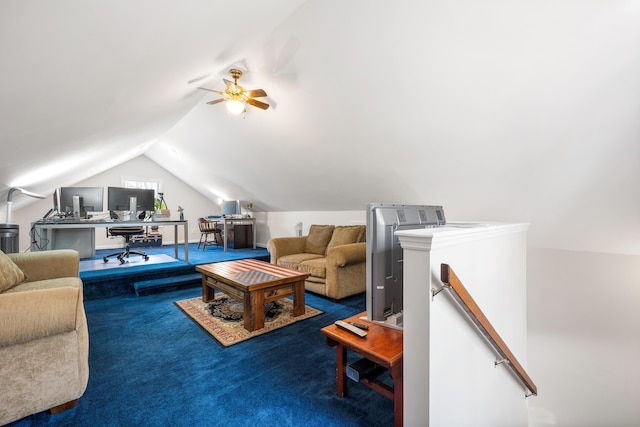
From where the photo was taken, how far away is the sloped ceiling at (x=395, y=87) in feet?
4.90

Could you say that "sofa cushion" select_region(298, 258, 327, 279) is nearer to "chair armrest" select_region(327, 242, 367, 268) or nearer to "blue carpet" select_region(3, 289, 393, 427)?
"chair armrest" select_region(327, 242, 367, 268)

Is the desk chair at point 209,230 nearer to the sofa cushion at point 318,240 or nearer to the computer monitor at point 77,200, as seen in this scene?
the computer monitor at point 77,200

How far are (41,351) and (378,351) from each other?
65.5 inches

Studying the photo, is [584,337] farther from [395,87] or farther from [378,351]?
[395,87]

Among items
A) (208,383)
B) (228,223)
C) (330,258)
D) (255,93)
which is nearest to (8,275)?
(208,383)

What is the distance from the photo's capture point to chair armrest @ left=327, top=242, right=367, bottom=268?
3205 millimetres

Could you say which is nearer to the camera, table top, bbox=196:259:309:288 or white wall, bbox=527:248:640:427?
white wall, bbox=527:248:640:427

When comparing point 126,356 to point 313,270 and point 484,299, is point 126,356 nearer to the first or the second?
point 313,270

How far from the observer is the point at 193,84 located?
295 centimetres

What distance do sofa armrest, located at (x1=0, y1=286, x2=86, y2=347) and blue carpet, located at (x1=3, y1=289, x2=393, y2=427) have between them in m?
0.54

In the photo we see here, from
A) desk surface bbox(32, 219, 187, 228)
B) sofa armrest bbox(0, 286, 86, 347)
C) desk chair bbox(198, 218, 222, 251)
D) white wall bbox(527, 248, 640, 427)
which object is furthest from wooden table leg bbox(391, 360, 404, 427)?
desk chair bbox(198, 218, 222, 251)

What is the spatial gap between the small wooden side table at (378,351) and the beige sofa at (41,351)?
4.34 feet

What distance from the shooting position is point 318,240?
4.22m

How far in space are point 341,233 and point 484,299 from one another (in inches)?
92.0
